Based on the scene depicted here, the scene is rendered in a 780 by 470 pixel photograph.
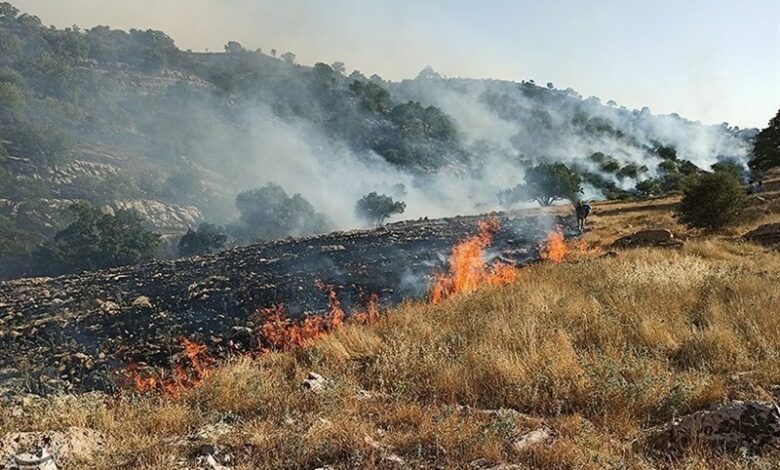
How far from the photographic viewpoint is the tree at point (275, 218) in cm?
4616

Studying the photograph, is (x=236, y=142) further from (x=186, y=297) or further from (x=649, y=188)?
(x=186, y=297)

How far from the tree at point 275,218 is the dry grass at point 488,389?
127 ft

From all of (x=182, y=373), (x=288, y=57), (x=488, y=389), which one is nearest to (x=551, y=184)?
(x=182, y=373)

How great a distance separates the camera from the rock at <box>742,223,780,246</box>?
14.3 metres

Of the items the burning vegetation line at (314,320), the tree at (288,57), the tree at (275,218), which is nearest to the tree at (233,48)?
the tree at (288,57)

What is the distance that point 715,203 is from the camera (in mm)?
18734

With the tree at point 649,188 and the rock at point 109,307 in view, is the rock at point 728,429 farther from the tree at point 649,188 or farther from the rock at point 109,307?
the tree at point 649,188

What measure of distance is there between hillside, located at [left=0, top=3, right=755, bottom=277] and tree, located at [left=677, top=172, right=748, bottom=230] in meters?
33.9

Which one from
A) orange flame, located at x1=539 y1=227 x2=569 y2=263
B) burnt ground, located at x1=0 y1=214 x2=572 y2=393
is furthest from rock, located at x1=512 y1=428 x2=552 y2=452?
orange flame, located at x1=539 y1=227 x2=569 y2=263

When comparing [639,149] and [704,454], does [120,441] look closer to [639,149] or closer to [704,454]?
[704,454]

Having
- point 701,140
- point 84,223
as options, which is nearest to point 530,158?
point 701,140

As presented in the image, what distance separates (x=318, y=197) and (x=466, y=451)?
2395 inches

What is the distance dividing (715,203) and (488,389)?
17460mm

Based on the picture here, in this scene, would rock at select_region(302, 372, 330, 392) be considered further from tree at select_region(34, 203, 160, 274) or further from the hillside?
the hillside
